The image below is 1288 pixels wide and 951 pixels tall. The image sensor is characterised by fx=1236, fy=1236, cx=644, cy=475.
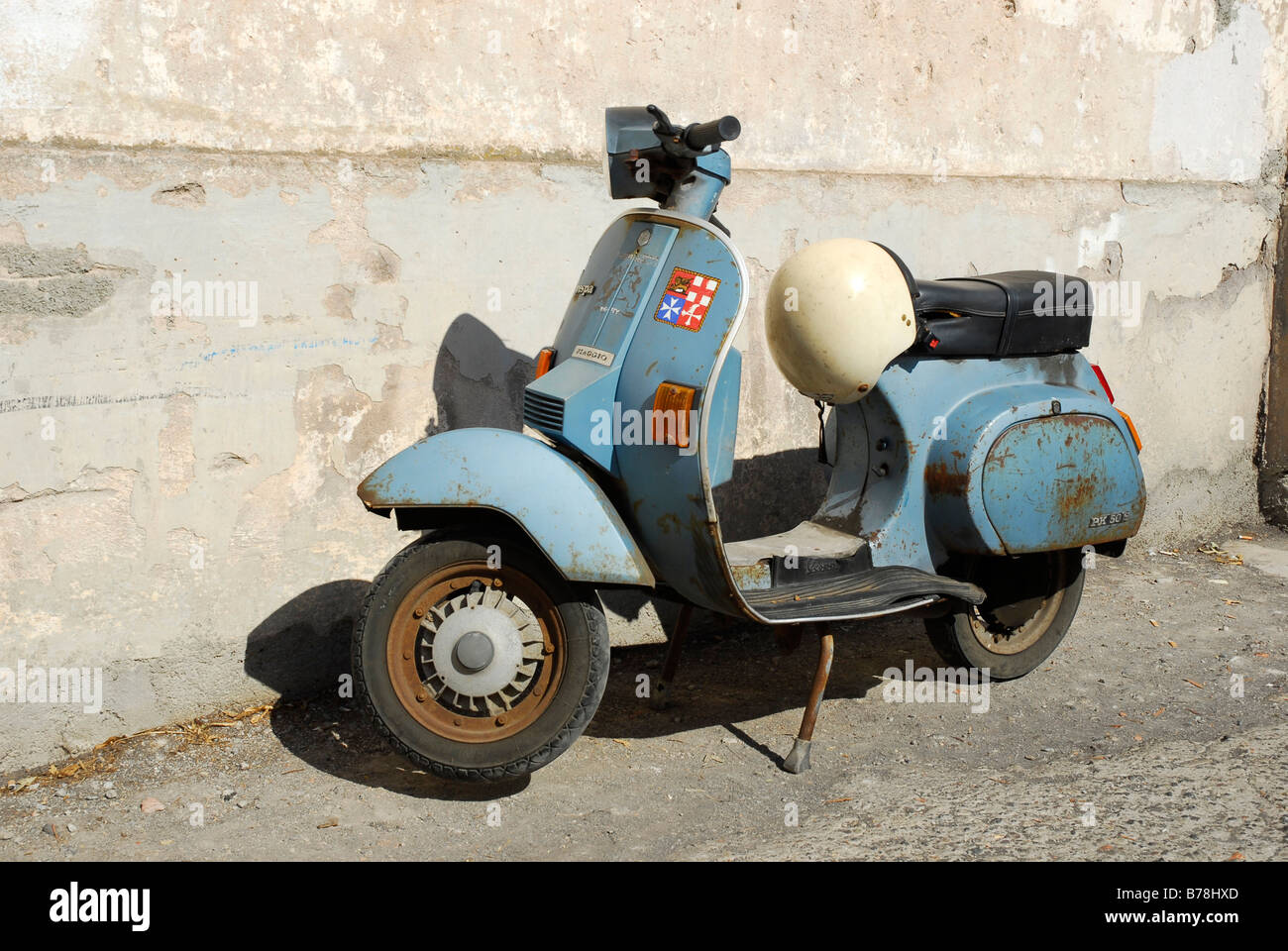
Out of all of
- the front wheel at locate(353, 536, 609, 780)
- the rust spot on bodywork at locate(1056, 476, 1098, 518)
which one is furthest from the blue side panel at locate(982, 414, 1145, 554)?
the front wheel at locate(353, 536, 609, 780)

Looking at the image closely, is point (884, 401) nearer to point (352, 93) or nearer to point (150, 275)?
point (352, 93)

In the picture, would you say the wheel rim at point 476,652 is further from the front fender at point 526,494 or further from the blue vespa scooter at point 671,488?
the front fender at point 526,494

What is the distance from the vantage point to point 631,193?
3279 millimetres

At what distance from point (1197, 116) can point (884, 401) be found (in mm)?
2941

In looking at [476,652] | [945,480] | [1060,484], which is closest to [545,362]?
[476,652]

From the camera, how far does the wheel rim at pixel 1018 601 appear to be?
3832mm

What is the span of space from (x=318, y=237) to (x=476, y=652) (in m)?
1.35

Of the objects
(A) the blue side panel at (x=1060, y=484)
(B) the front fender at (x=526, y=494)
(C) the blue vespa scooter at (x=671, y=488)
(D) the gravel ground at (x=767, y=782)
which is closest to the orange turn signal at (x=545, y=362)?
(C) the blue vespa scooter at (x=671, y=488)

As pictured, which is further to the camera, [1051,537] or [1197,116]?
[1197,116]

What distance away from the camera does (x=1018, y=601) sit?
3.88 m

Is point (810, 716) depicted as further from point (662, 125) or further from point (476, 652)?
point (662, 125)

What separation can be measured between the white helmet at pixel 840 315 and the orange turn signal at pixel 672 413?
0.47 metres

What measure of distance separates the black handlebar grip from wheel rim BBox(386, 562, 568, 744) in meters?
1.16

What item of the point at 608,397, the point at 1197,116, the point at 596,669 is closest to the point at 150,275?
the point at 608,397
